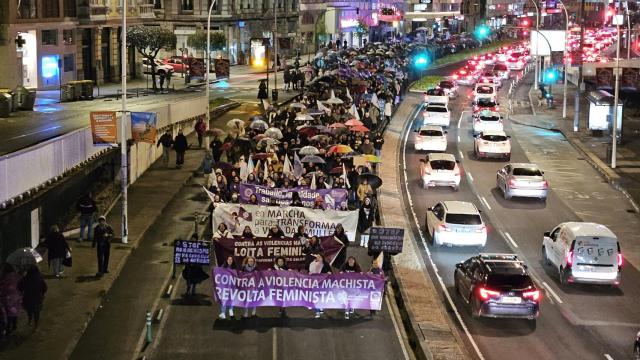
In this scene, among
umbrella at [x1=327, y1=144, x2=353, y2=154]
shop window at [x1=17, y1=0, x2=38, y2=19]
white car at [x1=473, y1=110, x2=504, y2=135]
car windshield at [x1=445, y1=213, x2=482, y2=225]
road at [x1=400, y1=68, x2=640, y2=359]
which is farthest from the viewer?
shop window at [x1=17, y1=0, x2=38, y2=19]

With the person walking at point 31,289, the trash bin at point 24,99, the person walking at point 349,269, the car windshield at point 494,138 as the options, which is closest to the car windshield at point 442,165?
the car windshield at point 494,138

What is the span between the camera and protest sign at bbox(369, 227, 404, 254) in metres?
25.7

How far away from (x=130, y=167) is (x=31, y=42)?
3271 centimetres

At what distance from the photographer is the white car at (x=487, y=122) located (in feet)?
178

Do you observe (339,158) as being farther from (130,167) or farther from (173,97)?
(173,97)

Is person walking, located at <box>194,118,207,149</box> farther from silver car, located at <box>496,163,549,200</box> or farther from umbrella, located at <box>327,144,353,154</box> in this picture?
silver car, located at <box>496,163,549,200</box>

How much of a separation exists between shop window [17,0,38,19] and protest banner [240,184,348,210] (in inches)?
1488

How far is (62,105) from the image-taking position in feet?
195

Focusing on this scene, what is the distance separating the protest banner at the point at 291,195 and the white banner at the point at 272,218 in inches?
54.5

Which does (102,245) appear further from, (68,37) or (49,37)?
(68,37)

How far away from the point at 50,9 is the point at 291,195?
43229 mm

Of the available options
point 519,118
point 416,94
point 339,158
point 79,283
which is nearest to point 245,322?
point 79,283

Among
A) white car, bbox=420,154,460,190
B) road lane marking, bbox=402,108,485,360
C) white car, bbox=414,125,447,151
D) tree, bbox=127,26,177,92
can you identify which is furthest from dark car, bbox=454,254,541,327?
tree, bbox=127,26,177,92

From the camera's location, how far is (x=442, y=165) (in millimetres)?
40594
